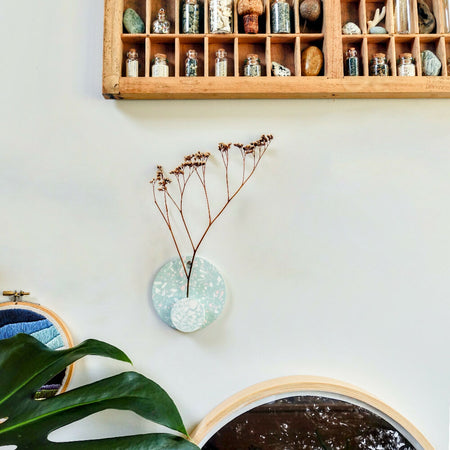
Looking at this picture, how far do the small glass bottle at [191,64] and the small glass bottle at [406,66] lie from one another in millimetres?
546

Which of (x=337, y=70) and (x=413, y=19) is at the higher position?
(x=413, y=19)

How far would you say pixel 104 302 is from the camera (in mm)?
1114

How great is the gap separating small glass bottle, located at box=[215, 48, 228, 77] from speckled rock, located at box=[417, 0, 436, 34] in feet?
1.77

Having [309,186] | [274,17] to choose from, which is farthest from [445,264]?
[274,17]

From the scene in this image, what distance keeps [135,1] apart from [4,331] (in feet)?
3.11

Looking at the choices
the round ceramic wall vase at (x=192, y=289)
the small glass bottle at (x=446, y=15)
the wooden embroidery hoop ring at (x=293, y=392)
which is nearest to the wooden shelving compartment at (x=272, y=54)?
the small glass bottle at (x=446, y=15)

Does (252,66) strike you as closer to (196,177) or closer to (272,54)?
(272,54)

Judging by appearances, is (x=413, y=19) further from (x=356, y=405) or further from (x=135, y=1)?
(x=356, y=405)

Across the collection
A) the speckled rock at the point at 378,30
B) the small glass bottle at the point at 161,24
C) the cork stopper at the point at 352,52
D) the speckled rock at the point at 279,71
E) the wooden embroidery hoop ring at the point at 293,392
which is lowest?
the wooden embroidery hoop ring at the point at 293,392

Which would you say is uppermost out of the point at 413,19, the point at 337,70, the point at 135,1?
the point at 135,1

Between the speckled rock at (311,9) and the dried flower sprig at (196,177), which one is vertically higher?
the speckled rock at (311,9)

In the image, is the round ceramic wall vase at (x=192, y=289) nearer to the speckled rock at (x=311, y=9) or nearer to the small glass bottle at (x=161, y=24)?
the small glass bottle at (x=161, y=24)

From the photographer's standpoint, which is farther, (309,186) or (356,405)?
(309,186)

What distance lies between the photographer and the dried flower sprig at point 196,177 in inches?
44.4
